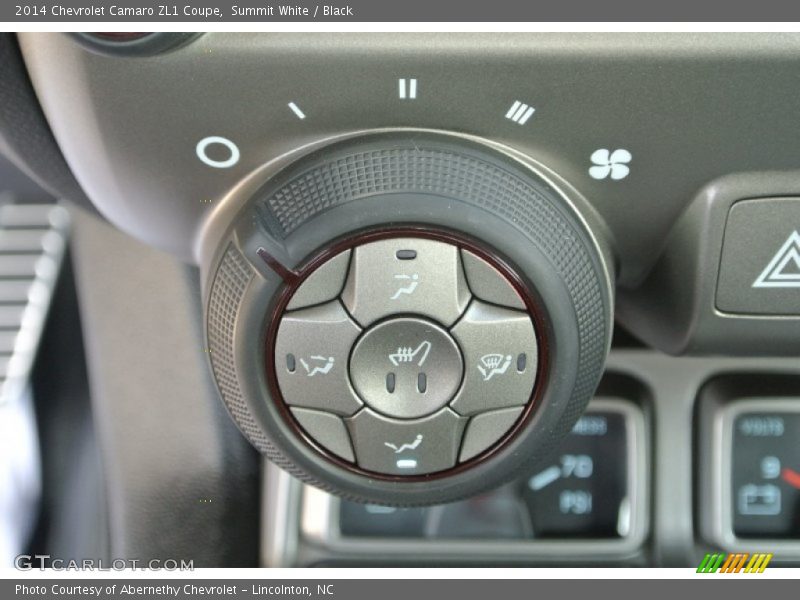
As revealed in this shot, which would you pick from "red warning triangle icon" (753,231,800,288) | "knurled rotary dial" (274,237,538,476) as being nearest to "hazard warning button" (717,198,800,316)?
"red warning triangle icon" (753,231,800,288)

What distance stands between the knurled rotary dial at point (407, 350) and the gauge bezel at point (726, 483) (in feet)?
0.77

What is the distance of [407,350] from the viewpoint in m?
0.46

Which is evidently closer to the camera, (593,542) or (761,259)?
(761,259)

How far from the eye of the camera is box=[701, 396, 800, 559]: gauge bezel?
65cm

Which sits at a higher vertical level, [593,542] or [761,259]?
[761,259]

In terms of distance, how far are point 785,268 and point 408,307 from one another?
20cm

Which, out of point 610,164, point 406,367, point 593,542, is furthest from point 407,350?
point 593,542

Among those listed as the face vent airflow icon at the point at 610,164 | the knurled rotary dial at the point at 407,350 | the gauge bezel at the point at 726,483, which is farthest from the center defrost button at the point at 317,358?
the gauge bezel at the point at 726,483

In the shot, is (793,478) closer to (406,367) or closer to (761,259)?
(761,259)

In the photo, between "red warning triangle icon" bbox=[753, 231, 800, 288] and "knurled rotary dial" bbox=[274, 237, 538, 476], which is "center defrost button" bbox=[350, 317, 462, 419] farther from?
"red warning triangle icon" bbox=[753, 231, 800, 288]

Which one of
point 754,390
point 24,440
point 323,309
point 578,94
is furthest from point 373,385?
point 24,440

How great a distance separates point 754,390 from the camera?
656 mm

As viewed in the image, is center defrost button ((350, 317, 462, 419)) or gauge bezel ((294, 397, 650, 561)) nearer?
center defrost button ((350, 317, 462, 419))
